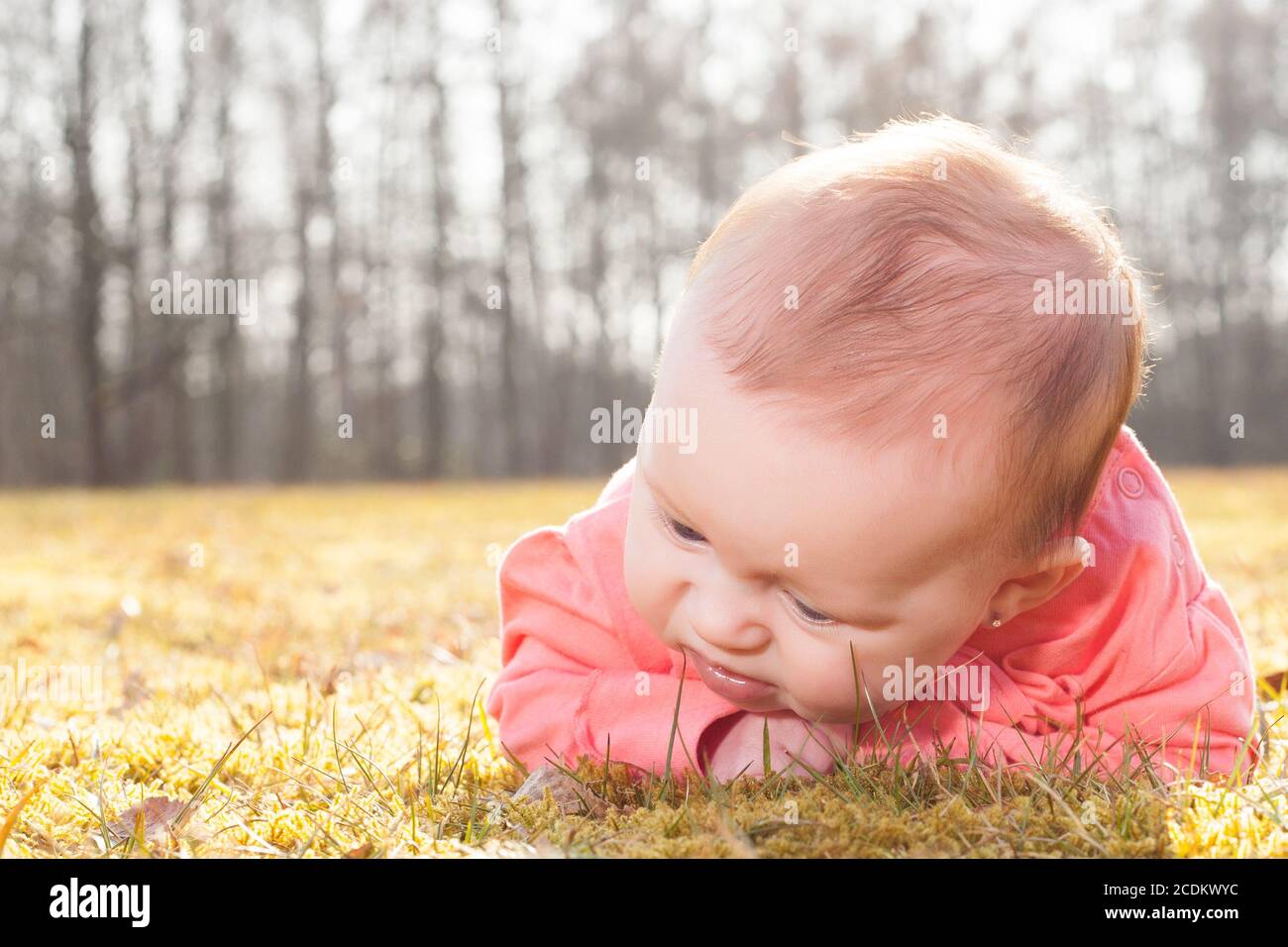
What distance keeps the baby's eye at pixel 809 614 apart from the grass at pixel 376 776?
0.82 feet

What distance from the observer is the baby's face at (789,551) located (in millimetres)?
1409

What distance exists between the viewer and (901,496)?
1405mm

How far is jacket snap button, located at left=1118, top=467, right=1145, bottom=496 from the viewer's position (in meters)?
1.99

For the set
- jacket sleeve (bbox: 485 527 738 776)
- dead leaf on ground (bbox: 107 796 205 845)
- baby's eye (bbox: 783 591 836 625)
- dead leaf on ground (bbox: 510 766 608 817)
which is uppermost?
baby's eye (bbox: 783 591 836 625)

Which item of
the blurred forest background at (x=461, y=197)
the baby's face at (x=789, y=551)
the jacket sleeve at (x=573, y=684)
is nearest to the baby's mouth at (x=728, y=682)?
the baby's face at (x=789, y=551)

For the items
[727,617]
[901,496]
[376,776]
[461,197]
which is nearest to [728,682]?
[727,617]

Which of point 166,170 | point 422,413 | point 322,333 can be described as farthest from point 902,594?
point 422,413

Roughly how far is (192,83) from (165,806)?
21116 millimetres

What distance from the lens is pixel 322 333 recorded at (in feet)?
86.8

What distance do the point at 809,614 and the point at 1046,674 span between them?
65 cm

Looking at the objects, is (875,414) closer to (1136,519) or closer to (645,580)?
(645,580)

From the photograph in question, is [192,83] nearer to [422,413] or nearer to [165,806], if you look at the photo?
[422,413]

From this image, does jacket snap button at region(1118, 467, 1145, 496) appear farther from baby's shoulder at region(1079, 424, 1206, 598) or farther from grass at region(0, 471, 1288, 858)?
grass at region(0, 471, 1288, 858)

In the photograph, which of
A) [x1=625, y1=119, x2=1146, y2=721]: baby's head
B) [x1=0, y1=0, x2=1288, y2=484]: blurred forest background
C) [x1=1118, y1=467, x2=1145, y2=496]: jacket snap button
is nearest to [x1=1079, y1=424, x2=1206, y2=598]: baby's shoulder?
[x1=1118, y1=467, x2=1145, y2=496]: jacket snap button
